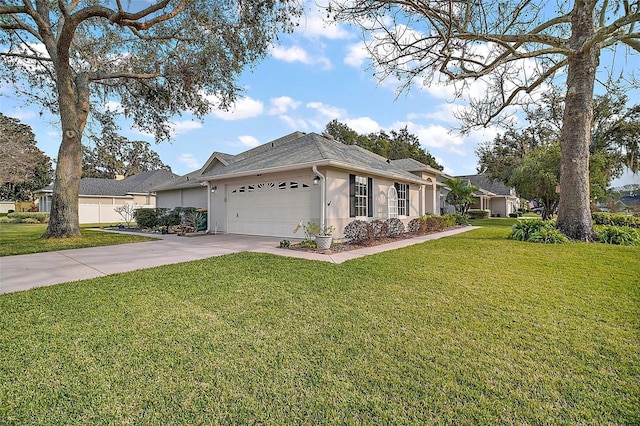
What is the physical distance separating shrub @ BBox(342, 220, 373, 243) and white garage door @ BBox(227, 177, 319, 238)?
147cm

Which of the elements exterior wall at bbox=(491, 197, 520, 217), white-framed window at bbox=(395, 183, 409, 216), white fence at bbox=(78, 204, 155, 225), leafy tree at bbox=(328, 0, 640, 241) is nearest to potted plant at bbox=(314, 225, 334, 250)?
leafy tree at bbox=(328, 0, 640, 241)

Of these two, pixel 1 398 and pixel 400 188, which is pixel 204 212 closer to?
pixel 400 188

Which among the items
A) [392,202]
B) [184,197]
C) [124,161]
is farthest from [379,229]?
[124,161]

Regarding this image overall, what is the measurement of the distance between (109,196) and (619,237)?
3394 cm

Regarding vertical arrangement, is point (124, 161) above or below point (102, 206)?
above

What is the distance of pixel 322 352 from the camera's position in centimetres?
291

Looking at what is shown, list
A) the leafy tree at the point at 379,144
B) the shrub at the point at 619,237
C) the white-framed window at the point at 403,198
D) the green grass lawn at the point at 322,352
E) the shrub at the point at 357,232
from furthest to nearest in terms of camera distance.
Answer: the leafy tree at the point at 379,144 < the white-framed window at the point at 403,198 < the shrub at the point at 357,232 < the shrub at the point at 619,237 < the green grass lawn at the point at 322,352

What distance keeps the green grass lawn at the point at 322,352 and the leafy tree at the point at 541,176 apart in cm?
1685

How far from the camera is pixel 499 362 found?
2736 mm

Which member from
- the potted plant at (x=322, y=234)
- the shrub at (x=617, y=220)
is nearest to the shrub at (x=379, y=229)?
the potted plant at (x=322, y=234)

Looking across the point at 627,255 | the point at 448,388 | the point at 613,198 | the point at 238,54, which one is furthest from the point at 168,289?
the point at 613,198

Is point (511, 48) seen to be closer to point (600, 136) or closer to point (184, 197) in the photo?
point (184, 197)

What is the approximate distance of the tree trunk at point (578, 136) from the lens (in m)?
10.6

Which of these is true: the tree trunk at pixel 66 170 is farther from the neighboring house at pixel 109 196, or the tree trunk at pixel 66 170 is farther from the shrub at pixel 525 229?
the shrub at pixel 525 229
